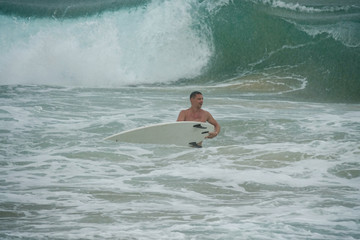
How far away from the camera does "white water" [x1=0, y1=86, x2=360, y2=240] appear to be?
3.71m

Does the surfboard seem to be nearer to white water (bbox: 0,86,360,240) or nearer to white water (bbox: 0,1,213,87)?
white water (bbox: 0,86,360,240)

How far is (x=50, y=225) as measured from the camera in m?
3.71

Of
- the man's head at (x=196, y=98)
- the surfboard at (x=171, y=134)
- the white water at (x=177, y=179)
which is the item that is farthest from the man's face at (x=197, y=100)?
the white water at (x=177, y=179)

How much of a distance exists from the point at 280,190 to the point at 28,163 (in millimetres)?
2467

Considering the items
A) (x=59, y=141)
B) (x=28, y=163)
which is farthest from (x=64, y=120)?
(x=28, y=163)

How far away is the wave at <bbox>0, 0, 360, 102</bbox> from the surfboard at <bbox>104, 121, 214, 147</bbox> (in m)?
7.83

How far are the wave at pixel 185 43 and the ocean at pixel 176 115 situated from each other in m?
0.04

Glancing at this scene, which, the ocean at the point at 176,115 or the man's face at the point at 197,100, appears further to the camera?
the man's face at the point at 197,100

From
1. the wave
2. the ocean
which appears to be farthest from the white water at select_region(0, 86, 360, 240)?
the wave

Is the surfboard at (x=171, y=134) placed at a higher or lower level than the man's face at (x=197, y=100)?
Result: lower

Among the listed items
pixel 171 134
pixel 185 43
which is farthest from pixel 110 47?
pixel 171 134

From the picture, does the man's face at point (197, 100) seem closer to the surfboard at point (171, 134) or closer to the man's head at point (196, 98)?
the man's head at point (196, 98)

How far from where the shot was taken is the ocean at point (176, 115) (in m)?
3.96

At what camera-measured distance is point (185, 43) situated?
53.6 feet
